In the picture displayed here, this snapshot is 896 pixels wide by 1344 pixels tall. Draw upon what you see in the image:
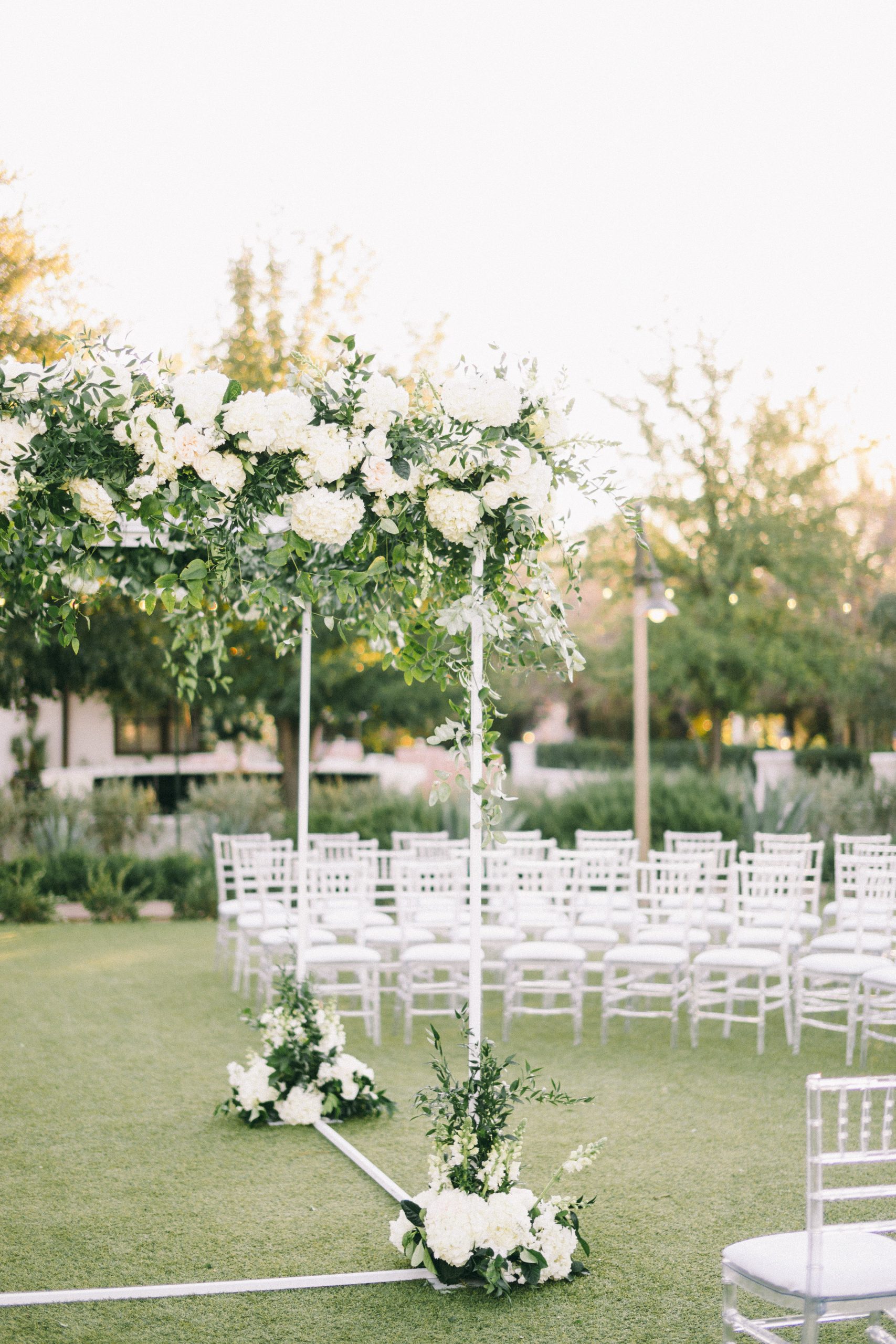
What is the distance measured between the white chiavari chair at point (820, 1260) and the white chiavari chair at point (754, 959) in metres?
4.09

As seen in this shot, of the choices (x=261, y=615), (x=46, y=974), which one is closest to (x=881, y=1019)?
(x=261, y=615)

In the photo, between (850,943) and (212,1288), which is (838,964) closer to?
(850,943)

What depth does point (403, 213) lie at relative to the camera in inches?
672

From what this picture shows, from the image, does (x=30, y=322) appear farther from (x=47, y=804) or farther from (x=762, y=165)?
(x=762, y=165)

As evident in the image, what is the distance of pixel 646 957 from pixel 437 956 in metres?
1.25

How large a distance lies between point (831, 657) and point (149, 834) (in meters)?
9.70

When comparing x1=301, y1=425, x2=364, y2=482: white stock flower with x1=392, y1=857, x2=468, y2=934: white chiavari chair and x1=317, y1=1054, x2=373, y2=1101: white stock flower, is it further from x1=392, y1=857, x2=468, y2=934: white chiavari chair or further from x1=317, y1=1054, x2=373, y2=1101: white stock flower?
x1=392, y1=857, x2=468, y2=934: white chiavari chair

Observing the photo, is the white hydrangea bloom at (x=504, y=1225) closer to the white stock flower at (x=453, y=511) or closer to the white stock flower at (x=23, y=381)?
the white stock flower at (x=453, y=511)

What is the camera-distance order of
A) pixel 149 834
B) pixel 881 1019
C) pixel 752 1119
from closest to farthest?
pixel 752 1119
pixel 881 1019
pixel 149 834

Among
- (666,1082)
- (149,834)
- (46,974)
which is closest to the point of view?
(666,1082)

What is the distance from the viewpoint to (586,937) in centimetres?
859

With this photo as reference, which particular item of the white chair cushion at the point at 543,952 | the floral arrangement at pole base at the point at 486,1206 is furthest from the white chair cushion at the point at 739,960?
the floral arrangement at pole base at the point at 486,1206

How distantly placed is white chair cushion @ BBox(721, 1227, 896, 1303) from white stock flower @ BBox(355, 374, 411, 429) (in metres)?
2.67

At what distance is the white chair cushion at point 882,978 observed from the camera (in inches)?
280
